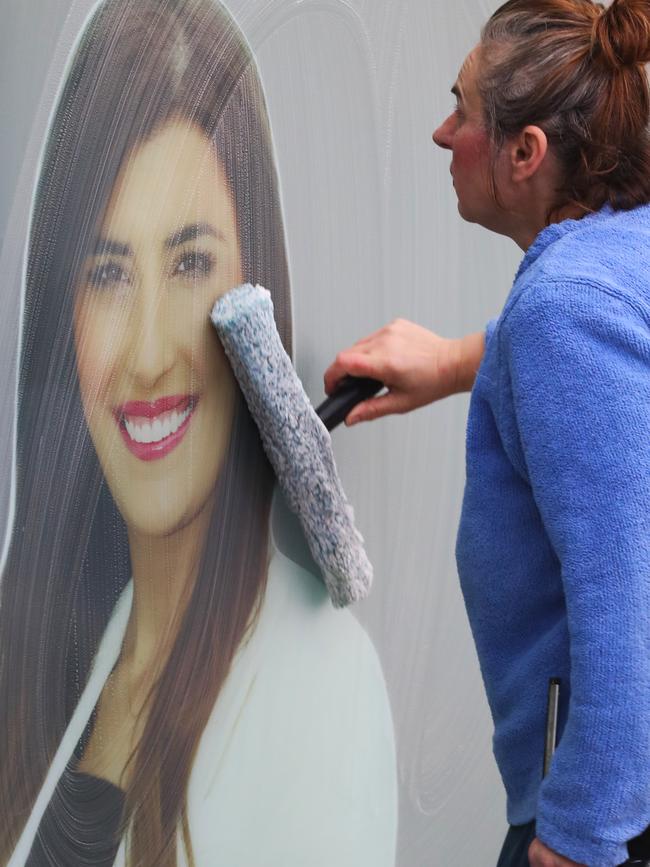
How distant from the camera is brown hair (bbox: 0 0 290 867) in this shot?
39.9 inches

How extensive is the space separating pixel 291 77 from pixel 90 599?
2.03 ft

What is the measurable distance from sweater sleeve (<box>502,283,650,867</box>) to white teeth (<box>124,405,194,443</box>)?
0.39 m

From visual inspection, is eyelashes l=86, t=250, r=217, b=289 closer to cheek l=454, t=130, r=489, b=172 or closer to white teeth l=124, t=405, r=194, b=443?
white teeth l=124, t=405, r=194, b=443

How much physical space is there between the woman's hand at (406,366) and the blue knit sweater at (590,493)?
1.00 ft

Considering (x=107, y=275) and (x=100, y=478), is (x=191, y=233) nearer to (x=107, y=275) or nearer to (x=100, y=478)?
(x=107, y=275)

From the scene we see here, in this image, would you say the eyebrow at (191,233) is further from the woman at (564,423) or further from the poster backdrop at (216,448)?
the woman at (564,423)

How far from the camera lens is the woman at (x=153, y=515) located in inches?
40.4

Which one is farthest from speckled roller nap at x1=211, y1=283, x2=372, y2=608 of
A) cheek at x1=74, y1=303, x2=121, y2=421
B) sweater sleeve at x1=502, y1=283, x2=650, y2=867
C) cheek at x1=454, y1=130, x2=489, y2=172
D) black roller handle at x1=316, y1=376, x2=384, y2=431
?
sweater sleeve at x1=502, y1=283, x2=650, y2=867

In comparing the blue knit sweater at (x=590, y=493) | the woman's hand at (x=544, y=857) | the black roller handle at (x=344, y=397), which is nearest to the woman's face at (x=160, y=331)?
the black roller handle at (x=344, y=397)

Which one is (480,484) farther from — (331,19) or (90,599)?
(331,19)

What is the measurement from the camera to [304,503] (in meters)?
1.25

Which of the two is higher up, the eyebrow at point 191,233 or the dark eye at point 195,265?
the eyebrow at point 191,233

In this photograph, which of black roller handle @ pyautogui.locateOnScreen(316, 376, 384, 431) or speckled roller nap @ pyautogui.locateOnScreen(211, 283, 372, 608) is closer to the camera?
speckled roller nap @ pyautogui.locateOnScreen(211, 283, 372, 608)

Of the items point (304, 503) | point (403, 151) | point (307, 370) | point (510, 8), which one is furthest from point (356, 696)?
point (510, 8)
